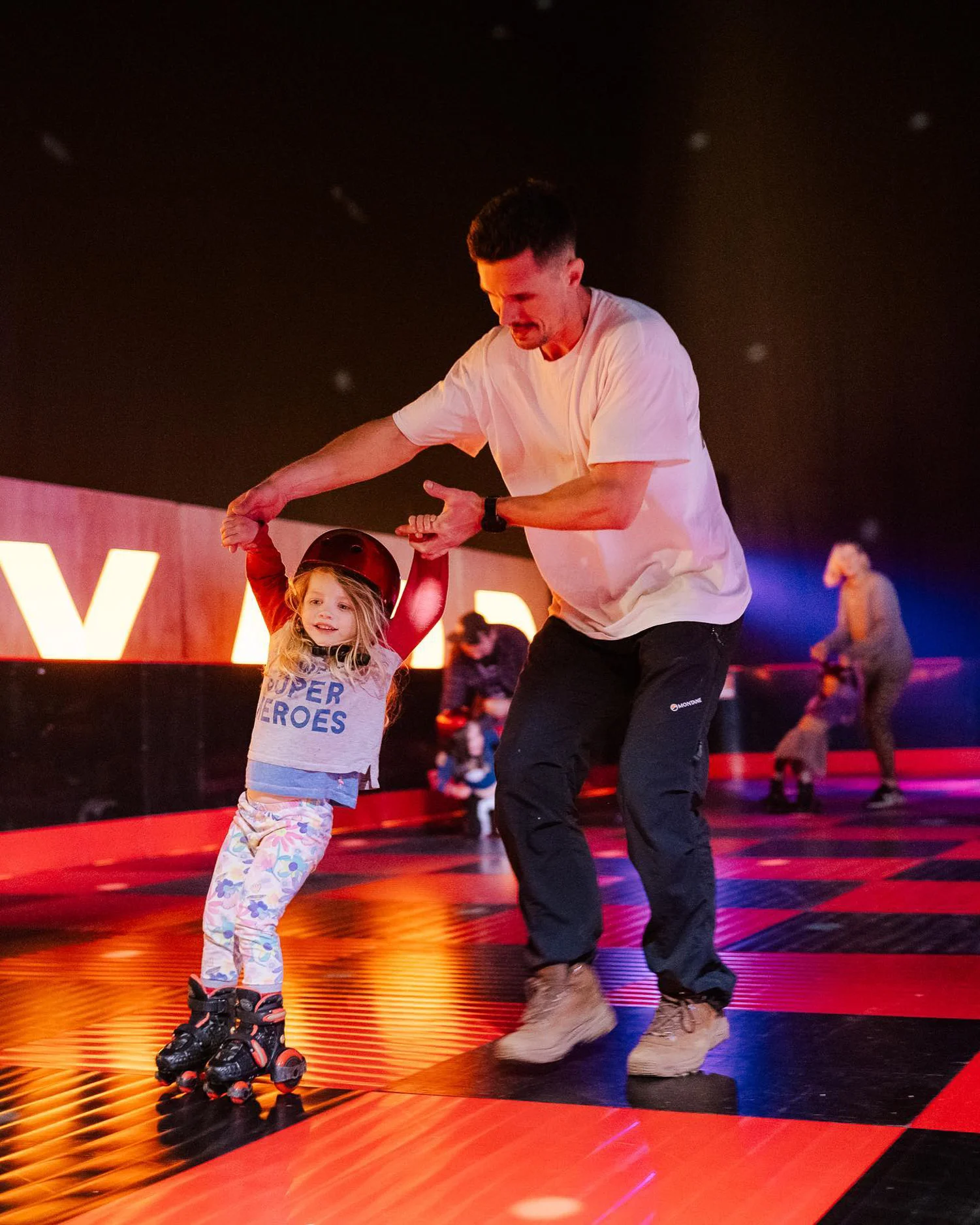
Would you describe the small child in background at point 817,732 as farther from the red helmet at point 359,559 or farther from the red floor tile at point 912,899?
the red helmet at point 359,559

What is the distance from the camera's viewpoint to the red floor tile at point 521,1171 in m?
1.97

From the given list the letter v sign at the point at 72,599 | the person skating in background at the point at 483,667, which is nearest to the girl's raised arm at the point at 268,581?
the letter v sign at the point at 72,599

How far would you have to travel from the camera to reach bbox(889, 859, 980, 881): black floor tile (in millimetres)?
5449

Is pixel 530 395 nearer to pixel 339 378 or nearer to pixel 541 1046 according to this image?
pixel 541 1046

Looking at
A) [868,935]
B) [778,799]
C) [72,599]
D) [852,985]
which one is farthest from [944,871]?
[72,599]

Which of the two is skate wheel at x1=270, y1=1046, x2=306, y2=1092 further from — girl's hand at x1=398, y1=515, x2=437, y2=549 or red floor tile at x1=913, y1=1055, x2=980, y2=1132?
red floor tile at x1=913, y1=1055, x2=980, y2=1132

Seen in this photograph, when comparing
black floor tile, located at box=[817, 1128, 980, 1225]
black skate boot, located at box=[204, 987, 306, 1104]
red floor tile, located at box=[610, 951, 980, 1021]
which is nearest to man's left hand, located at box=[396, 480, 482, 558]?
black skate boot, located at box=[204, 987, 306, 1104]

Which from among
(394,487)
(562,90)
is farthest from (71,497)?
(562,90)

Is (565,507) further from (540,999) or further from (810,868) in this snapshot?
(810,868)

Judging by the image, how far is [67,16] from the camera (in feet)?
22.6

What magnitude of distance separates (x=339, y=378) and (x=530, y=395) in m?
5.96

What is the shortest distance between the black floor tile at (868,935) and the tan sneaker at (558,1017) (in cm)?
125

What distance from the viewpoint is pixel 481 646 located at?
7875 millimetres

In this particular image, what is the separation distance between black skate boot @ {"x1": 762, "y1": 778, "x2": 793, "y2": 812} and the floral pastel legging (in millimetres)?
6203
